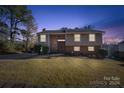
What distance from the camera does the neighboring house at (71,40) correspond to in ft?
20.3

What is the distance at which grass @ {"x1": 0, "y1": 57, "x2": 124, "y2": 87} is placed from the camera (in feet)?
19.5

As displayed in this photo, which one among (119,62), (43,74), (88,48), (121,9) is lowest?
(43,74)

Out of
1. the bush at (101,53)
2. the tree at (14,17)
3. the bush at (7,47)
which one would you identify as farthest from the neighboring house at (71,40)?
the bush at (7,47)

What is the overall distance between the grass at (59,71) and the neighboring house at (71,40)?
349 mm

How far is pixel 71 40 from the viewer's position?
635 cm

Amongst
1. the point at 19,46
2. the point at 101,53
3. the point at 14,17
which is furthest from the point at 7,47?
the point at 101,53

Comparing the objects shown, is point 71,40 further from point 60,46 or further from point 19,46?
point 19,46

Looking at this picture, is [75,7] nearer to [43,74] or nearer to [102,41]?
[102,41]

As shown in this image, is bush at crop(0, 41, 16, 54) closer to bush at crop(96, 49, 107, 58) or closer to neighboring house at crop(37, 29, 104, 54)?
neighboring house at crop(37, 29, 104, 54)

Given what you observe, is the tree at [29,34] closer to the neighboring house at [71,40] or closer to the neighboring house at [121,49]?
the neighboring house at [71,40]

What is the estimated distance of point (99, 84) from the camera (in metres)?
5.90

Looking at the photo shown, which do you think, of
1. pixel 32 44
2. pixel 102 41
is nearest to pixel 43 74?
pixel 32 44

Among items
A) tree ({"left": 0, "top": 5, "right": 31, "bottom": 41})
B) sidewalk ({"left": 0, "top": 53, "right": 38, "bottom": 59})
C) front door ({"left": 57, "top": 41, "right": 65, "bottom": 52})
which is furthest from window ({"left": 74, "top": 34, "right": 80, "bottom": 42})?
tree ({"left": 0, "top": 5, "right": 31, "bottom": 41})
